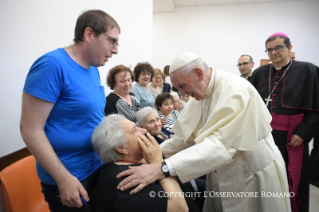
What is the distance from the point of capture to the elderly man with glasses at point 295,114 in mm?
2162

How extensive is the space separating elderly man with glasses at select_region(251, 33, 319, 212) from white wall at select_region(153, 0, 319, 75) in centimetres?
618

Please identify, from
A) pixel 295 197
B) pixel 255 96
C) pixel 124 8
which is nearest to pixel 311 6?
pixel 124 8

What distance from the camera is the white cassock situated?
124 centimetres

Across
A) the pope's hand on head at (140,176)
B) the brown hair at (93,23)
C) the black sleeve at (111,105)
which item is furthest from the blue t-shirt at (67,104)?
the black sleeve at (111,105)

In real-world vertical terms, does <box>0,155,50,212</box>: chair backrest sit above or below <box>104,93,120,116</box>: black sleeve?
below

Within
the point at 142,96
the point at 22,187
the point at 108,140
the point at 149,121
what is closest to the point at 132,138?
the point at 108,140

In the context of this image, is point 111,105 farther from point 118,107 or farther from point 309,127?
point 309,127

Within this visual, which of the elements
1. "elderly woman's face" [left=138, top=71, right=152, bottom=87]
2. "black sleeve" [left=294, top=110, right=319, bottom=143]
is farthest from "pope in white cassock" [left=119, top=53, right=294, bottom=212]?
"elderly woman's face" [left=138, top=71, right=152, bottom=87]

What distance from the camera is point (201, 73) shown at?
1.42 metres

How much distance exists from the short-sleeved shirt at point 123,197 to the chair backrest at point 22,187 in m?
0.79

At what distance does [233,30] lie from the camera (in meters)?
8.03

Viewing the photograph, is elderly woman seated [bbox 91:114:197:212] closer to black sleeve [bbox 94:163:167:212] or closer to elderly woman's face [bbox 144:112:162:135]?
black sleeve [bbox 94:163:167:212]

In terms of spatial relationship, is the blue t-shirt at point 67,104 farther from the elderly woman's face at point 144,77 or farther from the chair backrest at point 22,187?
the elderly woman's face at point 144,77

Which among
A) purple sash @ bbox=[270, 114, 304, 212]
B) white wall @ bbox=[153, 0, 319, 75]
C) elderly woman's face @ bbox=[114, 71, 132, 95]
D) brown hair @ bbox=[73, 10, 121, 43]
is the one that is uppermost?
white wall @ bbox=[153, 0, 319, 75]
